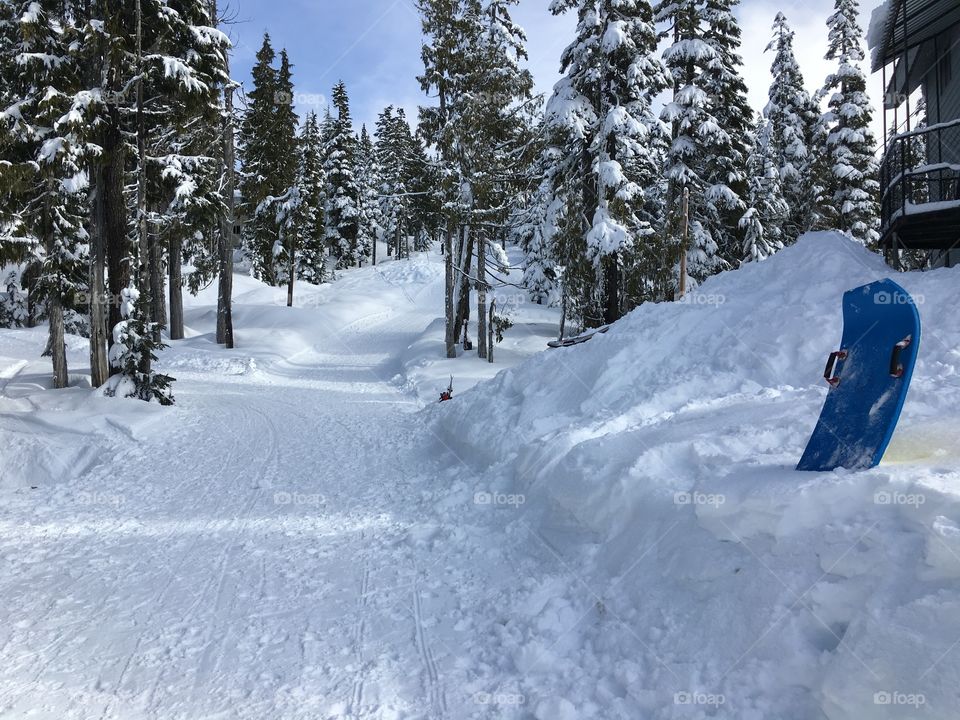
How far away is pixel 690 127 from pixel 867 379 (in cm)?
2207

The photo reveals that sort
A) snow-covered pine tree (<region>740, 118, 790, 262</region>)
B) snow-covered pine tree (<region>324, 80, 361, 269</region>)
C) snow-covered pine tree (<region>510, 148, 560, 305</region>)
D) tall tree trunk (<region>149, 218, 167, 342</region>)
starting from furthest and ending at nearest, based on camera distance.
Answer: snow-covered pine tree (<region>324, 80, 361, 269</region>) < snow-covered pine tree (<region>740, 118, 790, 262</region>) < tall tree trunk (<region>149, 218, 167, 342</region>) < snow-covered pine tree (<region>510, 148, 560, 305</region>)

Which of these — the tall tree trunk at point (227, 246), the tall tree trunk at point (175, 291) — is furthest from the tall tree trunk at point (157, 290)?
the tall tree trunk at point (227, 246)

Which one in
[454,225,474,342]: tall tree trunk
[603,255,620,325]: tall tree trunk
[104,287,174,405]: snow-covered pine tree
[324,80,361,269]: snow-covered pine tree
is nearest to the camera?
[104,287,174,405]: snow-covered pine tree

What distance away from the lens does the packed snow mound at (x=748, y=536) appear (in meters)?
3.04

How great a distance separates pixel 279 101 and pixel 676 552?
111 feet

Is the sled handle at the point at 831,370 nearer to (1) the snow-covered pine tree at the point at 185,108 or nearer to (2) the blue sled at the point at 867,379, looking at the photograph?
(2) the blue sled at the point at 867,379

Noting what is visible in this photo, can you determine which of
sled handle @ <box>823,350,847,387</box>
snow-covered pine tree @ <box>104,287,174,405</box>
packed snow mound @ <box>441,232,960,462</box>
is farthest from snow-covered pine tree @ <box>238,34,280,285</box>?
sled handle @ <box>823,350,847,387</box>

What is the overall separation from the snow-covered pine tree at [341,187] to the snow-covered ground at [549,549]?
41893mm

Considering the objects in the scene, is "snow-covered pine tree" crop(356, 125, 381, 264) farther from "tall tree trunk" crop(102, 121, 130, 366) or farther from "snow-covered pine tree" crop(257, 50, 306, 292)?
"tall tree trunk" crop(102, 121, 130, 366)

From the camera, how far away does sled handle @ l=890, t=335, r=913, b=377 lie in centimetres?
396

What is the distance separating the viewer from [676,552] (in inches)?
175

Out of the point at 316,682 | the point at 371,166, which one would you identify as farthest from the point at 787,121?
the point at 371,166

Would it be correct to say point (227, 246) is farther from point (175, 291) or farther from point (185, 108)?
point (185, 108)

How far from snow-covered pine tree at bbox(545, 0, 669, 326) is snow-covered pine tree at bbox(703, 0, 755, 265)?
18.5 feet
